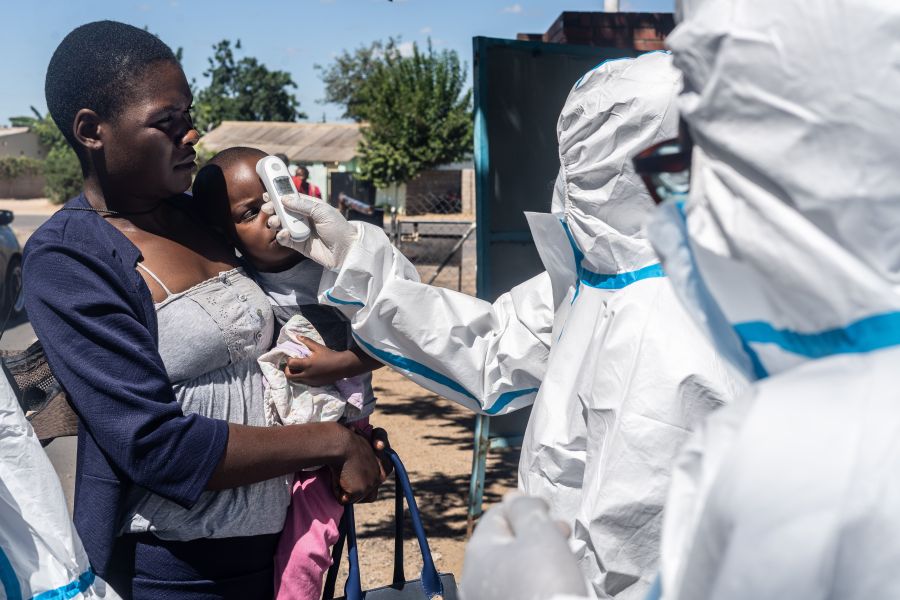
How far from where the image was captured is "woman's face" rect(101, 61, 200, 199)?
1.70 m

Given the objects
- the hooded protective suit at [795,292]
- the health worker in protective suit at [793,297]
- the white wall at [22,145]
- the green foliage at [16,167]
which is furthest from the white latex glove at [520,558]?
the white wall at [22,145]

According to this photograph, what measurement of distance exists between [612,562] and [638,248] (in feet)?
2.08

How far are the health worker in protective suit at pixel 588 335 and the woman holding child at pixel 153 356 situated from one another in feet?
0.98

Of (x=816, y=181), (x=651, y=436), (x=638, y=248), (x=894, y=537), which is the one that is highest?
(x=816, y=181)

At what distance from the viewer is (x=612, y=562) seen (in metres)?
1.61

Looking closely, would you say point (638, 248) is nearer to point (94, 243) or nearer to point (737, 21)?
point (737, 21)

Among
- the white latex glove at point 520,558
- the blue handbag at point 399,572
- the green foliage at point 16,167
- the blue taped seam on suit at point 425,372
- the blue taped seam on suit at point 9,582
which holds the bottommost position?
the green foliage at point 16,167

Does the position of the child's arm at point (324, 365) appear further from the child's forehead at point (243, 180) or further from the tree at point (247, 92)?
the tree at point (247, 92)

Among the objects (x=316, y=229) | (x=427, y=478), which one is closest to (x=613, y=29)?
(x=427, y=478)

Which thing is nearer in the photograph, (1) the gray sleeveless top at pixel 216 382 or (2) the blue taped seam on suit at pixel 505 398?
(1) the gray sleeveless top at pixel 216 382

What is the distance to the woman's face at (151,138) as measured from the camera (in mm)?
1695

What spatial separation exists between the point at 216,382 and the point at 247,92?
6189 cm

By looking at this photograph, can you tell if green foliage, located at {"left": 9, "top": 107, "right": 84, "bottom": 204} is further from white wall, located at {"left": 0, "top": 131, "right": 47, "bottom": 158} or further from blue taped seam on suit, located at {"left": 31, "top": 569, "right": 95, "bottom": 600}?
blue taped seam on suit, located at {"left": 31, "top": 569, "right": 95, "bottom": 600}

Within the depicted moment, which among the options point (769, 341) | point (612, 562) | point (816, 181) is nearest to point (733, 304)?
point (769, 341)
